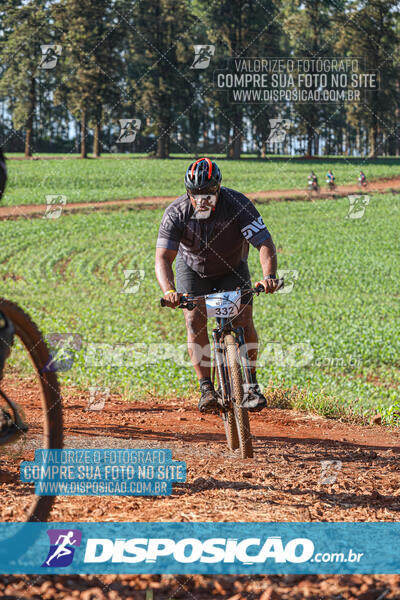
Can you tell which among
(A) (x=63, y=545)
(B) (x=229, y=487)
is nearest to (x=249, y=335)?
(B) (x=229, y=487)

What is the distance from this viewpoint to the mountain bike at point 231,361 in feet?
16.0

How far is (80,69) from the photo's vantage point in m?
51.7

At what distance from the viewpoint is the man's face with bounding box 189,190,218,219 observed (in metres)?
5.04

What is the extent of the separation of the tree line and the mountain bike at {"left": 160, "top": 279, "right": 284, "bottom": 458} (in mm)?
44189

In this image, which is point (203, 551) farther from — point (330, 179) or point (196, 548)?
point (330, 179)

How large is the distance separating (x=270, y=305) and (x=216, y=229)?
1555 centimetres

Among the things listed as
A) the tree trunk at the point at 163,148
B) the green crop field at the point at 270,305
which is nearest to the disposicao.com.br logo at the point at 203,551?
the green crop field at the point at 270,305

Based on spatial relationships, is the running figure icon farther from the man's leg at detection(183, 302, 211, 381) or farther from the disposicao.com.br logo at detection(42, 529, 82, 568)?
the man's leg at detection(183, 302, 211, 381)

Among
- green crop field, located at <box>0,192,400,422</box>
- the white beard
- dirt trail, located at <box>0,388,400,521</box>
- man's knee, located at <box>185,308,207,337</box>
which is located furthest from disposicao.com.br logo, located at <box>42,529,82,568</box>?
green crop field, located at <box>0,192,400,422</box>

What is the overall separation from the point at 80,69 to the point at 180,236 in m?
50.5

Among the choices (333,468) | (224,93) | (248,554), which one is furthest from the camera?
(224,93)

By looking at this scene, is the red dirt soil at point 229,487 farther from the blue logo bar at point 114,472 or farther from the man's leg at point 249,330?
the man's leg at point 249,330

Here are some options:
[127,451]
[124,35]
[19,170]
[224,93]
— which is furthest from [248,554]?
[224,93]

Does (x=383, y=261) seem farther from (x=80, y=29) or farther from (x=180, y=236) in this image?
(x=80, y=29)
